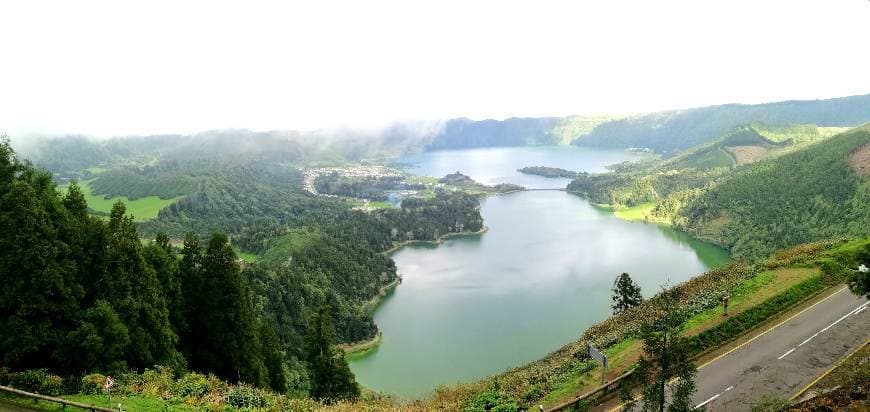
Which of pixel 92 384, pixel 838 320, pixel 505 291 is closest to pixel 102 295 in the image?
pixel 92 384

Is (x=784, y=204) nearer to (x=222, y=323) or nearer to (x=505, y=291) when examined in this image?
(x=505, y=291)

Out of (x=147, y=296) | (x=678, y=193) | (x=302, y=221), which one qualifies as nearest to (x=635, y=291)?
(x=147, y=296)

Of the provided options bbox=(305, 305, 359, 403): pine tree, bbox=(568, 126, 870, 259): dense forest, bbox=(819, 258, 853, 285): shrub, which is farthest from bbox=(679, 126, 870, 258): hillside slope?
bbox=(305, 305, 359, 403): pine tree

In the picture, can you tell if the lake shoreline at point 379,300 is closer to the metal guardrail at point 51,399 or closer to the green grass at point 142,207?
the metal guardrail at point 51,399

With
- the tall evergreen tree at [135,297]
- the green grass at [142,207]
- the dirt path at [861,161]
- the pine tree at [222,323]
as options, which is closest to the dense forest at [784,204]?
the dirt path at [861,161]

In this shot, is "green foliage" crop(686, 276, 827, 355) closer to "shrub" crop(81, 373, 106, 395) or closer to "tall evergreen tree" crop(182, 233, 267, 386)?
"tall evergreen tree" crop(182, 233, 267, 386)
